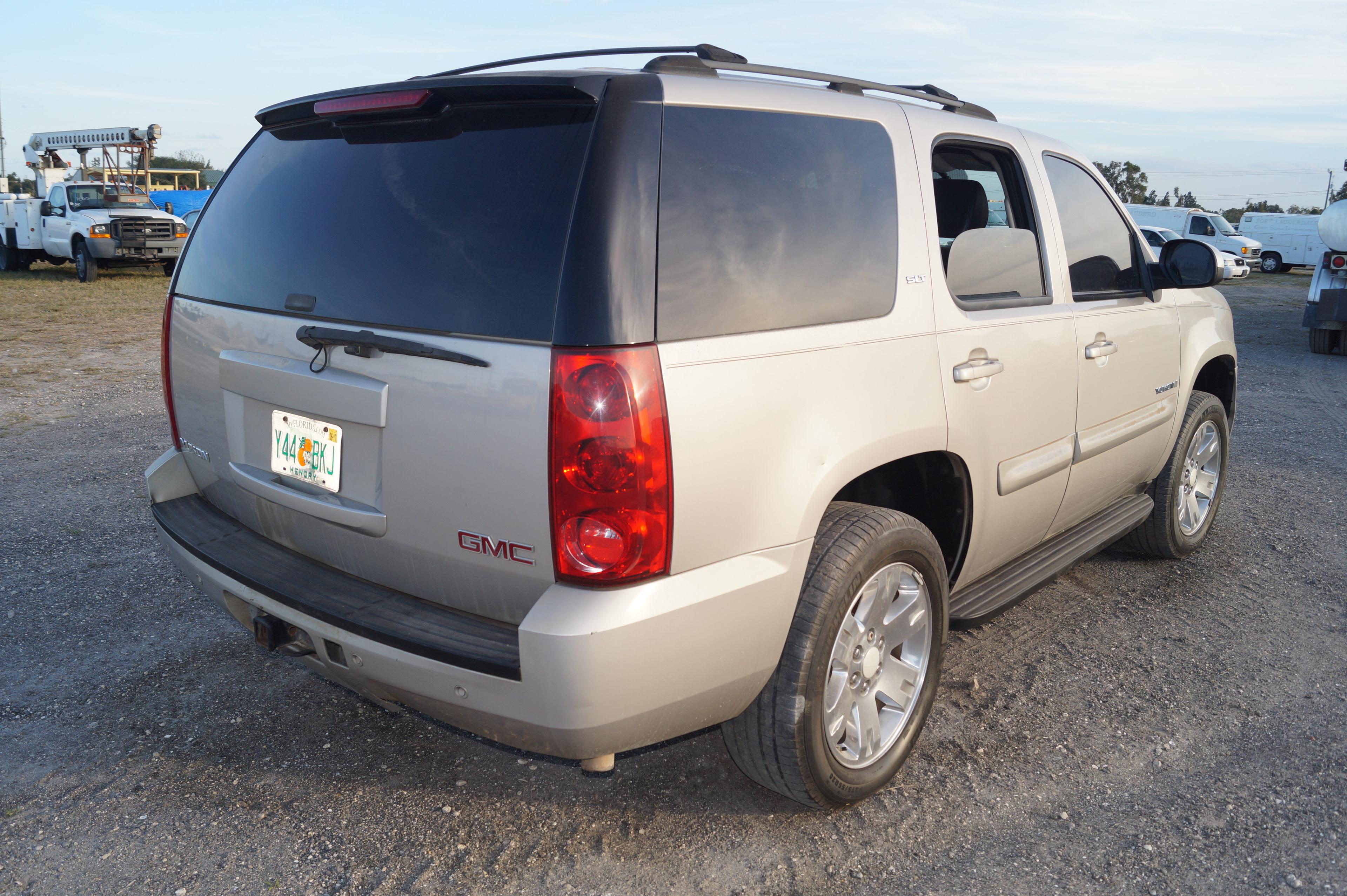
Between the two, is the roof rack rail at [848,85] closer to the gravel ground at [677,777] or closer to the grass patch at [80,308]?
the gravel ground at [677,777]

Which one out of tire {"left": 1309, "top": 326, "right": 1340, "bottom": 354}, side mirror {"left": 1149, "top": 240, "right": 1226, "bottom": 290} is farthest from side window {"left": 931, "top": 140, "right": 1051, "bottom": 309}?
tire {"left": 1309, "top": 326, "right": 1340, "bottom": 354}

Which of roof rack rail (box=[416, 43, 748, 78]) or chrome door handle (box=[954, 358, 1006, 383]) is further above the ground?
roof rack rail (box=[416, 43, 748, 78])

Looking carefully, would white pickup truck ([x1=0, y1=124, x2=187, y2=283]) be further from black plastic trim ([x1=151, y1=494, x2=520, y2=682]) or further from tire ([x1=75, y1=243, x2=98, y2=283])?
black plastic trim ([x1=151, y1=494, x2=520, y2=682])

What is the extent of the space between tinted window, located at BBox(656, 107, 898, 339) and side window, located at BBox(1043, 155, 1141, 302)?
3.97 feet

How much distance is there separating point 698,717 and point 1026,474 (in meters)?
1.58

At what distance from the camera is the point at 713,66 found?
8.38 ft

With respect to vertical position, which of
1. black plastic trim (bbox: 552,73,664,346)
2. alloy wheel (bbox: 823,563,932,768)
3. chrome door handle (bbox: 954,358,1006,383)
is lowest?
alloy wheel (bbox: 823,563,932,768)

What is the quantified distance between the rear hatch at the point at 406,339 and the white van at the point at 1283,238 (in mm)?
35505

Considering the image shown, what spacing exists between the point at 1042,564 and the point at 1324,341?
12173mm

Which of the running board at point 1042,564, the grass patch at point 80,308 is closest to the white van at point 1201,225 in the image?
the grass patch at point 80,308

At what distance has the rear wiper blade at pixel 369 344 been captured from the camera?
7.13 feet

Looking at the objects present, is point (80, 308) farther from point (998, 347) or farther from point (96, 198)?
point (998, 347)

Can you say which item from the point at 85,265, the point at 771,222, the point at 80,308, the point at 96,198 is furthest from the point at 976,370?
the point at 96,198

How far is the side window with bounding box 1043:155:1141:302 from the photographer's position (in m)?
3.71
